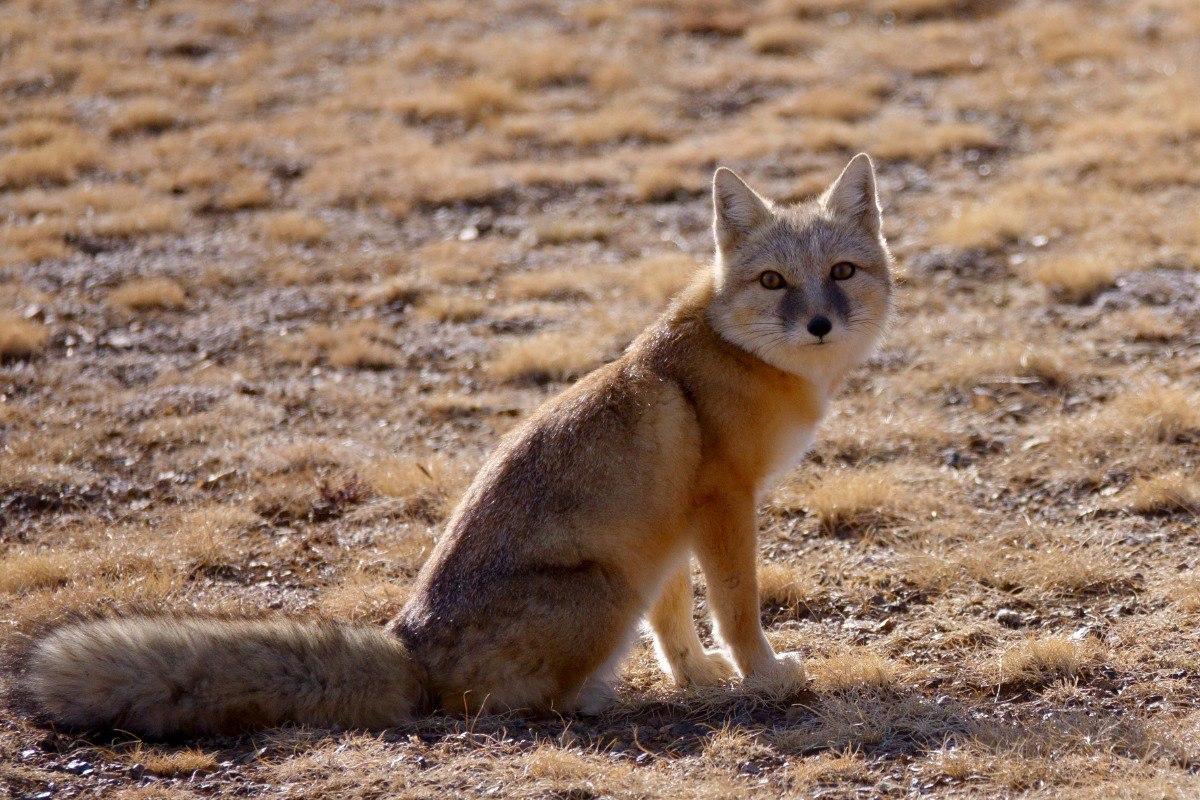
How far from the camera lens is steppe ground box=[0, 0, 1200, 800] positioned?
559 cm

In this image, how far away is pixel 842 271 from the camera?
259 inches

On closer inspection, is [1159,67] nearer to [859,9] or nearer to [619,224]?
[859,9]

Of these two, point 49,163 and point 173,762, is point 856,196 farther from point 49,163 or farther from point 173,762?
point 49,163

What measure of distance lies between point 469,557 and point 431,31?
16.2 meters

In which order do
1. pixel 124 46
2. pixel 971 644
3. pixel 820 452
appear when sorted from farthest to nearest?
pixel 124 46, pixel 820 452, pixel 971 644

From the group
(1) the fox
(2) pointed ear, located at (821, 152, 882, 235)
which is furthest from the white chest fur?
(2) pointed ear, located at (821, 152, 882, 235)

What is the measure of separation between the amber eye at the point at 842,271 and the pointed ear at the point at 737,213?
485 mm

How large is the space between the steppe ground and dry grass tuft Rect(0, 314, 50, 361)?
0.03m

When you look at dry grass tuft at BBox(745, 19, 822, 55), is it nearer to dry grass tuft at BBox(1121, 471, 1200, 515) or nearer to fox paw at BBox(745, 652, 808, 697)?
dry grass tuft at BBox(1121, 471, 1200, 515)

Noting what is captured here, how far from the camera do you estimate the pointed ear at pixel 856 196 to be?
6.82 meters

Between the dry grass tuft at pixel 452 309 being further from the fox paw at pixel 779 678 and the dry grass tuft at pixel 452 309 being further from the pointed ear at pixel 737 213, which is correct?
the fox paw at pixel 779 678

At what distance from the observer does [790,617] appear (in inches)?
283

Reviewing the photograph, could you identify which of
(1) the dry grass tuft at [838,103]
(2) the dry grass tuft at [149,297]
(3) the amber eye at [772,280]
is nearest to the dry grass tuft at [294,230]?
(2) the dry grass tuft at [149,297]

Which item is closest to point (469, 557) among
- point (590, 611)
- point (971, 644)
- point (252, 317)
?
point (590, 611)
